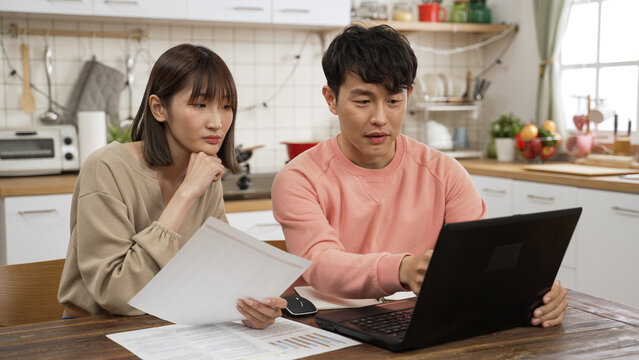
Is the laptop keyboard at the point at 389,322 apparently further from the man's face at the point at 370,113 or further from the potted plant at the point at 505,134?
the potted plant at the point at 505,134

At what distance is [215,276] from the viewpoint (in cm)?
96

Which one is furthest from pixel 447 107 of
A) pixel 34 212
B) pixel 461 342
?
pixel 461 342

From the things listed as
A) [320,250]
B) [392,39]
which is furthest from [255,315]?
[392,39]

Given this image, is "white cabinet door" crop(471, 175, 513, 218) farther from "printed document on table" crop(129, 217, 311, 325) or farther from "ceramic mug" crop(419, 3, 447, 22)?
"printed document on table" crop(129, 217, 311, 325)

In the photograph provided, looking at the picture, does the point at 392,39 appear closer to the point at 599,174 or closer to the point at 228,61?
the point at 599,174

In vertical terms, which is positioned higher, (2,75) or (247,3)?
(247,3)

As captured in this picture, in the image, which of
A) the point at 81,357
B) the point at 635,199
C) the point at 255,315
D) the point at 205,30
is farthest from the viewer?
the point at 205,30

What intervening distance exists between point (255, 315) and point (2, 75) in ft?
8.70

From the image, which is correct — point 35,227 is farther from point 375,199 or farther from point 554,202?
point 554,202

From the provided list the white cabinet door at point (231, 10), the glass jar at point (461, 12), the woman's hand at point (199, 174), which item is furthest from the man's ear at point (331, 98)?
the glass jar at point (461, 12)

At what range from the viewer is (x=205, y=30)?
347 cm

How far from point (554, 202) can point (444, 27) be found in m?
1.34

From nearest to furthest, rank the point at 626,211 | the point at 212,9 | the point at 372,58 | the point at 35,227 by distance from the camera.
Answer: the point at 372,58 → the point at 626,211 → the point at 35,227 → the point at 212,9

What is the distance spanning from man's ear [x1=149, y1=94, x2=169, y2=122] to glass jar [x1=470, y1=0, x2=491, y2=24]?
288 cm
